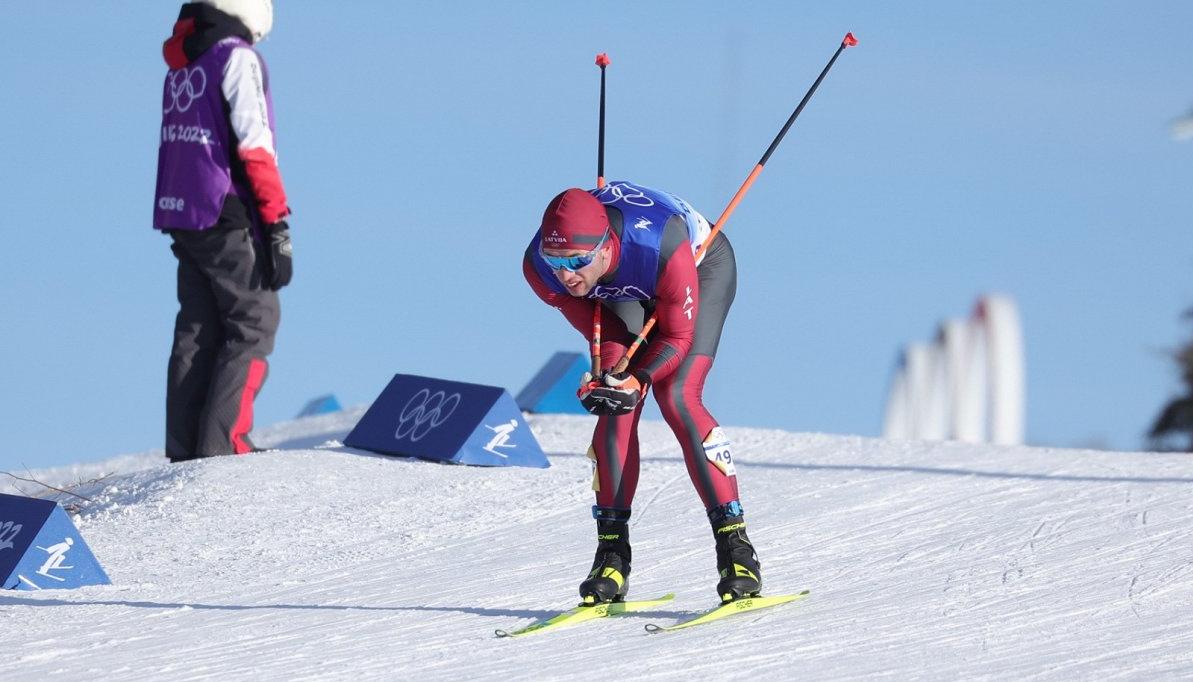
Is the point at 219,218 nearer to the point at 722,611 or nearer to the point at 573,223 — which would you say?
the point at 573,223

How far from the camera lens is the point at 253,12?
891cm

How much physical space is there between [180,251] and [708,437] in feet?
14.8

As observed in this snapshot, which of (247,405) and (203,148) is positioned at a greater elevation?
(203,148)

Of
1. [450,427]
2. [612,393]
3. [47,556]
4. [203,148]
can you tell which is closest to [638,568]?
[612,393]

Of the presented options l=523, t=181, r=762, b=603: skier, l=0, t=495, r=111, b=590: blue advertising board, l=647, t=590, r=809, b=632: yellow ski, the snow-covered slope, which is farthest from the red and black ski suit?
l=0, t=495, r=111, b=590: blue advertising board

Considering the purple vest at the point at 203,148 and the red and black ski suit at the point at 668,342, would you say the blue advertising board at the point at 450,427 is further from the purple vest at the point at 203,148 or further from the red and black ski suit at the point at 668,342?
the red and black ski suit at the point at 668,342

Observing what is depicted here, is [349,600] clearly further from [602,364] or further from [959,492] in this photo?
[959,492]

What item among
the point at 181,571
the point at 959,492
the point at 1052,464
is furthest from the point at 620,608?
the point at 1052,464

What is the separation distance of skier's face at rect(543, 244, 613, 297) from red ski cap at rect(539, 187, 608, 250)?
0.06 ft

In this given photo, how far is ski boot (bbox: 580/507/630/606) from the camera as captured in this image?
5.46 metres

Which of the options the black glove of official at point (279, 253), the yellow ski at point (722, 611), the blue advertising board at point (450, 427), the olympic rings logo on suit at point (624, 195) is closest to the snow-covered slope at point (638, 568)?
the yellow ski at point (722, 611)

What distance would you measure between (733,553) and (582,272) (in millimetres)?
978

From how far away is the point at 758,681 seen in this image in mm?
4660

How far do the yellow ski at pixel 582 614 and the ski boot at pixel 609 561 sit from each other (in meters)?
0.02
